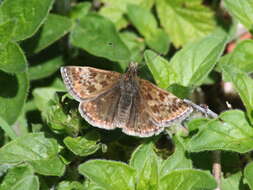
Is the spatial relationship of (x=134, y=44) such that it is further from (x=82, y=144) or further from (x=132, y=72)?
(x=82, y=144)

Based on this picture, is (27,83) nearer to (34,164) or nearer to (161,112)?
(34,164)

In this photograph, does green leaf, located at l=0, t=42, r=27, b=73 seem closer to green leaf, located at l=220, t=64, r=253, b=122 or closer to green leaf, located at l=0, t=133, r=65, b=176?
green leaf, located at l=0, t=133, r=65, b=176

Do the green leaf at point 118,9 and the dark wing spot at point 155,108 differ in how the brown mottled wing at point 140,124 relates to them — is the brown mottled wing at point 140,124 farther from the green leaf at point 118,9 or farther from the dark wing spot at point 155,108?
the green leaf at point 118,9

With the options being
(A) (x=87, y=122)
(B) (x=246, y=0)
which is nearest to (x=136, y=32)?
(B) (x=246, y=0)

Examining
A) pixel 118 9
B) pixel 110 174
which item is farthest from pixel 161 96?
pixel 118 9

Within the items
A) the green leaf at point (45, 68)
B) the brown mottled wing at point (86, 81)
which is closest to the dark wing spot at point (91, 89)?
the brown mottled wing at point (86, 81)

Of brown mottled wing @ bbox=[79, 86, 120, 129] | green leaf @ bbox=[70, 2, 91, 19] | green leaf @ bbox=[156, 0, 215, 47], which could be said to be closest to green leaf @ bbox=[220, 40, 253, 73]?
brown mottled wing @ bbox=[79, 86, 120, 129]
